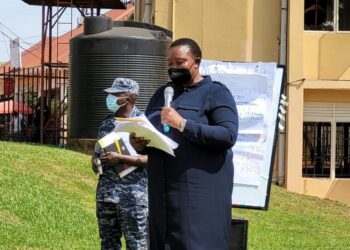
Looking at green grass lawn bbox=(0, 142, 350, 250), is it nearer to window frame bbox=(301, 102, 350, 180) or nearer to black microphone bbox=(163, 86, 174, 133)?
window frame bbox=(301, 102, 350, 180)

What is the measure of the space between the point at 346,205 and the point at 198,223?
12912 mm

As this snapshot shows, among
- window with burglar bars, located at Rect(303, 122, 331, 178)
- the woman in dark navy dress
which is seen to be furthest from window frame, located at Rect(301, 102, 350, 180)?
the woman in dark navy dress

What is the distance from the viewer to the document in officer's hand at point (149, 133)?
4410mm

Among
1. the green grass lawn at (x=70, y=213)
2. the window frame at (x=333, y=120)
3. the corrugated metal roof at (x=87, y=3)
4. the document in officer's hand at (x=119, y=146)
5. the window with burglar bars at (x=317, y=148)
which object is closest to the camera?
the document in officer's hand at (x=119, y=146)

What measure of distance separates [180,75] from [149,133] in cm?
39

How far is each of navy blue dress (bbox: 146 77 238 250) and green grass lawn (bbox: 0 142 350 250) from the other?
148 inches

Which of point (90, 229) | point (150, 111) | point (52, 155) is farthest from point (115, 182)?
point (52, 155)

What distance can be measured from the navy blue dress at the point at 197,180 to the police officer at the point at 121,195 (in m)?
1.46

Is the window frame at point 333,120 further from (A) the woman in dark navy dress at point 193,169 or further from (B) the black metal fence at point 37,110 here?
(A) the woman in dark navy dress at point 193,169

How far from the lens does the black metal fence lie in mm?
22797

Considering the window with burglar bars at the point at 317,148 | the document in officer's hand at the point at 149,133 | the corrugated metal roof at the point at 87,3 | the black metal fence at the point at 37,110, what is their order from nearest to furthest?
the document in officer's hand at the point at 149,133
the window with burglar bars at the point at 317,148
the black metal fence at the point at 37,110
the corrugated metal roof at the point at 87,3

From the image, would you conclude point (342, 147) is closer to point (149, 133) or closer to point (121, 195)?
point (121, 195)

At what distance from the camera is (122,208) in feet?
19.7

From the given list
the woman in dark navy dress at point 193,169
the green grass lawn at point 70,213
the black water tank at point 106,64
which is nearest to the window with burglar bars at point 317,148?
the green grass lawn at point 70,213
